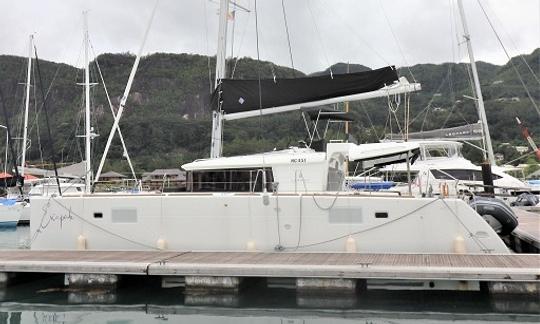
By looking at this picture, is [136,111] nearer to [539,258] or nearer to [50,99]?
[50,99]

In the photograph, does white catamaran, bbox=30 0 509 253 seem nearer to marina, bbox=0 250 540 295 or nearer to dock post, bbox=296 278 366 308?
marina, bbox=0 250 540 295

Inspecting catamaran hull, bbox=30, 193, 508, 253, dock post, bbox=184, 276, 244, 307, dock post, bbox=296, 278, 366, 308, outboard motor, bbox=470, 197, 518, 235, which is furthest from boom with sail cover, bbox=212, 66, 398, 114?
dock post, bbox=296, 278, 366, 308

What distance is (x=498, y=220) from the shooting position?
11523mm

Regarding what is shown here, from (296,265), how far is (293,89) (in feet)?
14.5

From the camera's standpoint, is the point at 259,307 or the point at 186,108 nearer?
the point at 259,307

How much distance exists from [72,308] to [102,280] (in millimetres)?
812

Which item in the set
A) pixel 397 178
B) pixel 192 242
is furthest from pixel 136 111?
pixel 192 242

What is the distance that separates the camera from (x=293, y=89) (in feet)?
39.2

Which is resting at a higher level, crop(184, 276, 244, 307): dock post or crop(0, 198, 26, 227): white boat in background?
crop(0, 198, 26, 227): white boat in background

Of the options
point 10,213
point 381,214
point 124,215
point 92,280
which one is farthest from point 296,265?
point 10,213

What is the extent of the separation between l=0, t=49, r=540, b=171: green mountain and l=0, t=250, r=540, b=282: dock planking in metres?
26.5

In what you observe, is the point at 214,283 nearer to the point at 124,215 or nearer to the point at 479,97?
the point at 124,215

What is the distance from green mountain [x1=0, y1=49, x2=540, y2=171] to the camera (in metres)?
53.4

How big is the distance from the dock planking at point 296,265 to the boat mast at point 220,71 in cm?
292
